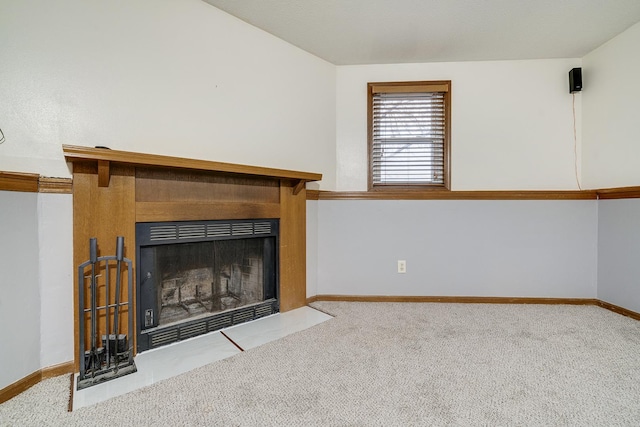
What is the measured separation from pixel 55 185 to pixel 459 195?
113 inches

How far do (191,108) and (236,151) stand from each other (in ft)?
1.32

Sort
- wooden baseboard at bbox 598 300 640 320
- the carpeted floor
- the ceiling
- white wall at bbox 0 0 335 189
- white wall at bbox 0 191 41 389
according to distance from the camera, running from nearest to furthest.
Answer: the carpeted floor
white wall at bbox 0 191 41 389
white wall at bbox 0 0 335 189
the ceiling
wooden baseboard at bbox 598 300 640 320

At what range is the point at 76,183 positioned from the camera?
4.93 ft

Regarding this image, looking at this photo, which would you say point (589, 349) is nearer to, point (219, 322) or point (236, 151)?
point (219, 322)

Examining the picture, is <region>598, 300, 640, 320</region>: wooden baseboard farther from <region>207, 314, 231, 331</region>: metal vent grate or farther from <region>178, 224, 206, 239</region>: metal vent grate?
<region>178, 224, 206, 239</region>: metal vent grate

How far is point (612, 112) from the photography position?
7.91ft

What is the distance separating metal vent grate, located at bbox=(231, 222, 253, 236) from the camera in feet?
6.95

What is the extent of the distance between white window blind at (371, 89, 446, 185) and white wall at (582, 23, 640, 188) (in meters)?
1.24

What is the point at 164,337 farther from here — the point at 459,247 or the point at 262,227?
the point at 459,247

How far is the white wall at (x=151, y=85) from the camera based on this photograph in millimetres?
1412

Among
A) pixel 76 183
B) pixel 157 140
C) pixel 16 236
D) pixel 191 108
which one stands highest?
pixel 191 108

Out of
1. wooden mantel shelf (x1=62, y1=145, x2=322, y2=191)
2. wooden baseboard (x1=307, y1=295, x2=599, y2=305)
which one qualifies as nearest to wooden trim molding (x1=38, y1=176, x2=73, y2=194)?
wooden mantel shelf (x1=62, y1=145, x2=322, y2=191)

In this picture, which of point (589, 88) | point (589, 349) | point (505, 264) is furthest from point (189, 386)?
point (589, 88)

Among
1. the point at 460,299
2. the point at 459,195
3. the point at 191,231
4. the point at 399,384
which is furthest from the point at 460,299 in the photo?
the point at 191,231
